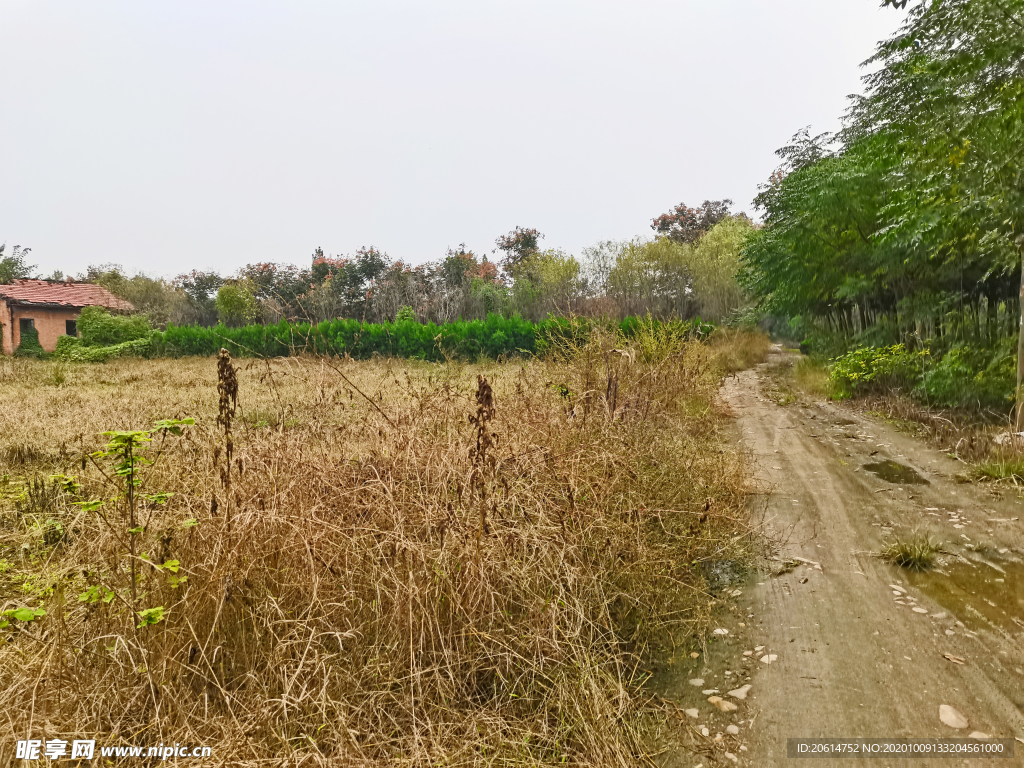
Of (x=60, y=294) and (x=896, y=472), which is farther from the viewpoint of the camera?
(x=60, y=294)

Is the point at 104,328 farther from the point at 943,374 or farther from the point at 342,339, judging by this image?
the point at 943,374

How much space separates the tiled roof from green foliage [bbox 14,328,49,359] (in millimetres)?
1417

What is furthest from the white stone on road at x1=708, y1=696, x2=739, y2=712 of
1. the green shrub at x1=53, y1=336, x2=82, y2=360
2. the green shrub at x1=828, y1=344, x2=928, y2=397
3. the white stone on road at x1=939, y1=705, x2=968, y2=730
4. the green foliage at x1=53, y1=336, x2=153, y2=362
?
the green shrub at x1=53, y1=336, x2=82, y2=360

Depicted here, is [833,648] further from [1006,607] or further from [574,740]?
[574,740]

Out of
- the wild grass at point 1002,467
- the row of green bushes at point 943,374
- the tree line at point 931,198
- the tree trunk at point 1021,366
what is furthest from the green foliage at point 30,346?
the tree trunk at point 1021,366

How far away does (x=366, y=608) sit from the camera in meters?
2.61

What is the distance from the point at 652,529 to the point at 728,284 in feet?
101

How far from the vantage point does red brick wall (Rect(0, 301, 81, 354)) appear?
25609 millimetres

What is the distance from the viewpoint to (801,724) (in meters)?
2.56

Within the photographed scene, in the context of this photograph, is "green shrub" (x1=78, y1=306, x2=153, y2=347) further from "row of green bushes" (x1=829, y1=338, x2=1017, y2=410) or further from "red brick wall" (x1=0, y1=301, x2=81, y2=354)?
"row of green bushes" (x1=829, y1=338, x2=1017, y2=410)

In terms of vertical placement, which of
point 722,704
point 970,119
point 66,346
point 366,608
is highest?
point 970,119

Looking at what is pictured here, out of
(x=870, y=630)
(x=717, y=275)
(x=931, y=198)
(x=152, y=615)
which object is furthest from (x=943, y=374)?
(x=717, y=275)

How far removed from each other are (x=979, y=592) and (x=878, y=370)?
776 cm

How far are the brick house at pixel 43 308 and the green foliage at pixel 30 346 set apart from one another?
0.52 feet
